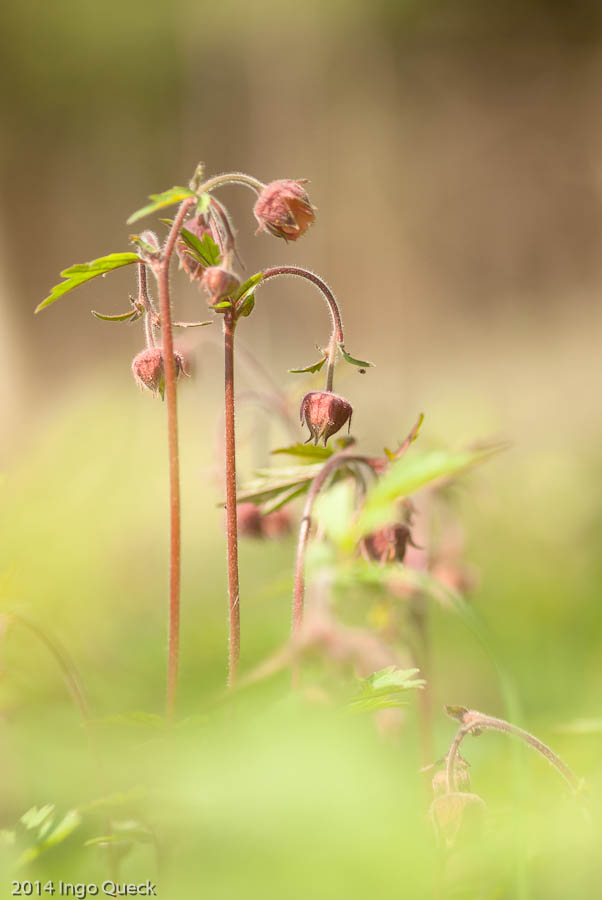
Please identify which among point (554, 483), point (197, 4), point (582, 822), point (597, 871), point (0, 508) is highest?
point (197, 4)

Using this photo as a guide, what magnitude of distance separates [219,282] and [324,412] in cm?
18

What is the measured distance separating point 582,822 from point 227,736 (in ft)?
0.83

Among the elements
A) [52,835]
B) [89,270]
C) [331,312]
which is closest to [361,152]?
[331,312]

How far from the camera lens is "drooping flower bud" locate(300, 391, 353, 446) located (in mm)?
863

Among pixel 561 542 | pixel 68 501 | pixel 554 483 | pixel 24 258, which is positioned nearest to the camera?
pixel 68 501

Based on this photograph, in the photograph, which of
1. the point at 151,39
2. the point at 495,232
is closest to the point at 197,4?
the point at 151,39

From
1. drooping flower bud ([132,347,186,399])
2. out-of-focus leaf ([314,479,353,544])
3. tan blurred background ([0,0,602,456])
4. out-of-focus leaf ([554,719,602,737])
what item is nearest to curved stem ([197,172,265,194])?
drooping flower bud ([132,347,186,399])

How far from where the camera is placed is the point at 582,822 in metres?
0.61

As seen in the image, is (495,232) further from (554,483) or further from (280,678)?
(280,678)

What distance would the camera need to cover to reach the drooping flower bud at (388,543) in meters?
0.88

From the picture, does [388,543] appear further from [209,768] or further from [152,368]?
[209,768]

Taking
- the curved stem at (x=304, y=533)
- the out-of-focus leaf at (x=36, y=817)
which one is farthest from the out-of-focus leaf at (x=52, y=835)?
the curved stem at (x=304, y=533)

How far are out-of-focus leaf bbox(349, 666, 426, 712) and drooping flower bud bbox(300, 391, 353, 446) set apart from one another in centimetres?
23

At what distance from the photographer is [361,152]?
300 inches
